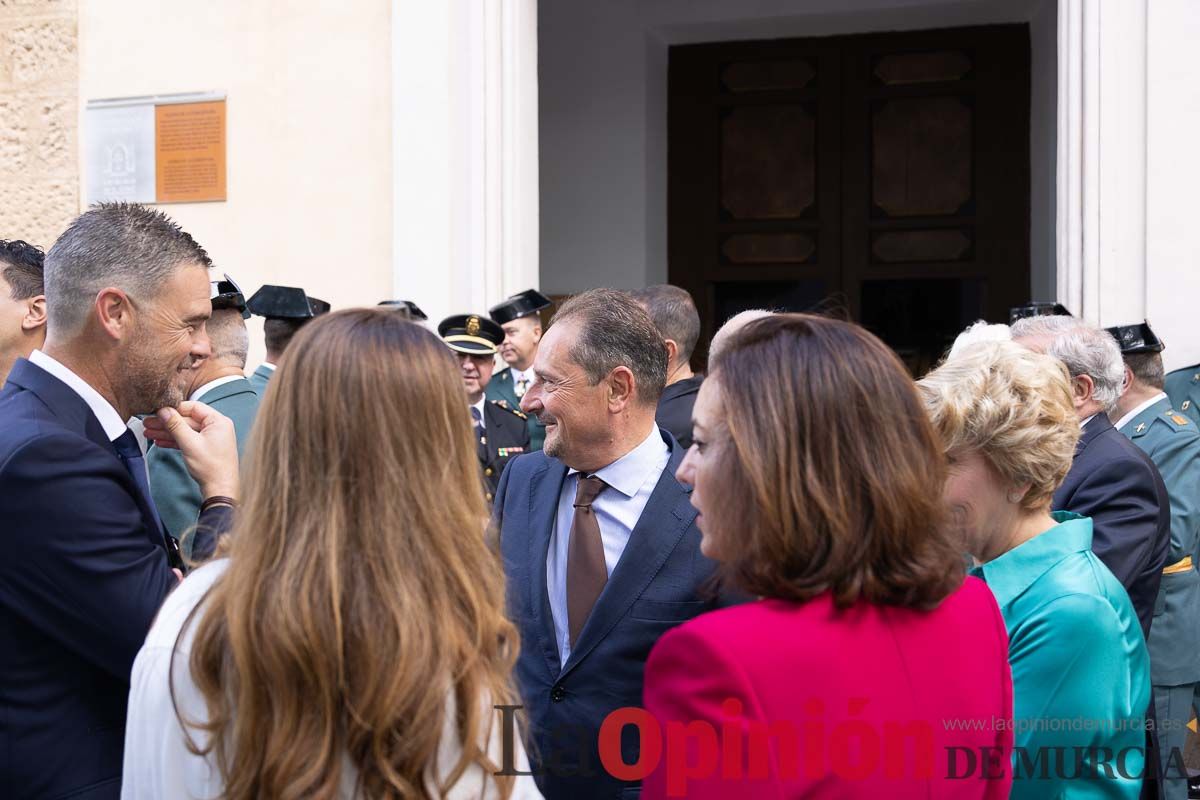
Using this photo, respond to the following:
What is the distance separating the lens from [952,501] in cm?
218

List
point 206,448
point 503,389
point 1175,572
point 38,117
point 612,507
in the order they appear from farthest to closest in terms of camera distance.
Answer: point 503,389, point 38,117, point 1175,572, point 612,507, point 206,448

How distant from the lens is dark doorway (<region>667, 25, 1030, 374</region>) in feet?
26.8

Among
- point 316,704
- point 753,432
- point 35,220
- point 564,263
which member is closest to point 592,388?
point 753,432

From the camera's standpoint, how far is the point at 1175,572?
389 cm

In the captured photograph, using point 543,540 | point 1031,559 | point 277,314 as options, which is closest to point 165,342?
point 543,540

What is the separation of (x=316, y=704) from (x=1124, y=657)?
1.36m

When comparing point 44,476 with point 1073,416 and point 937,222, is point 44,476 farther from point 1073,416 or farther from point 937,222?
point 937,222

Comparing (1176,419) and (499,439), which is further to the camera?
(499,439)

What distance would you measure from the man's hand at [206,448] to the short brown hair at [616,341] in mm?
837

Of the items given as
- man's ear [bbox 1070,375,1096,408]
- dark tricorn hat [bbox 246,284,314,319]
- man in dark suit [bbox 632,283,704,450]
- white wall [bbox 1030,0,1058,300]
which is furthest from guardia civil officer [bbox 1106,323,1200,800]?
white wall [bbox 1030,0,1058,300]

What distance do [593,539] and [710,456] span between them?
3.41ft

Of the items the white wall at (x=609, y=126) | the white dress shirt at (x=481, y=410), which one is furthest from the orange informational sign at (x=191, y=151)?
the white wall at (x=609, y=126)

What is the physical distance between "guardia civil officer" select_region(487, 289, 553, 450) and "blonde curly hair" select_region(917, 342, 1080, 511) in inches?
125

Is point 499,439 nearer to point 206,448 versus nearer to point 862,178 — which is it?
point 862,178
